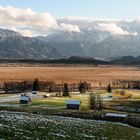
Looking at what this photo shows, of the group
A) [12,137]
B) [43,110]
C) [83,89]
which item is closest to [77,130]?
[12,137]

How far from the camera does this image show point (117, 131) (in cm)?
5634

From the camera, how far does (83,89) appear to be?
13775cm

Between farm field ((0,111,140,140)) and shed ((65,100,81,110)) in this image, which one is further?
shed ((65,100,81,110))

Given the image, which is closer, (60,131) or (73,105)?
(60,131)

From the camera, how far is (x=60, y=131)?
2040 inches

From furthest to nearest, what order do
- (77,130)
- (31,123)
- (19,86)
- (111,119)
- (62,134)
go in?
(19,86), (111,119), (31,123), (77,130), (62,134)

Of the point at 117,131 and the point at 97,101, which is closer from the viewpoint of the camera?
the point at 117,131

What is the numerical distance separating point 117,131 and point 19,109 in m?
28.8

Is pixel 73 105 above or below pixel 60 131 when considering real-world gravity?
above

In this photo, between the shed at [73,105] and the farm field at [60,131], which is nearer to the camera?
the farm field at [60,131]

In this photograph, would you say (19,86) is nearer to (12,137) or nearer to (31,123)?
(31,123)

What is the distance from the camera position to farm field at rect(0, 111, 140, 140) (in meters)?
46.4

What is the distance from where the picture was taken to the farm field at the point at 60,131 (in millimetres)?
46422

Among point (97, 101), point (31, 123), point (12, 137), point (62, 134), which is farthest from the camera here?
point (97, 101)
